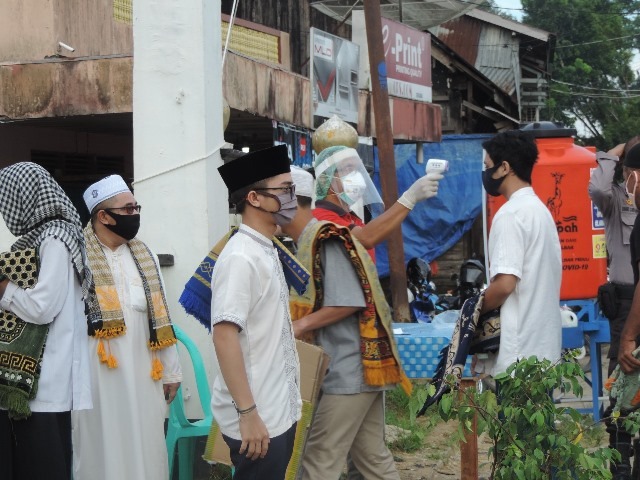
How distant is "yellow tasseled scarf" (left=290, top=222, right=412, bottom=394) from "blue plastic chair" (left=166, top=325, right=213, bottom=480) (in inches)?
42.5

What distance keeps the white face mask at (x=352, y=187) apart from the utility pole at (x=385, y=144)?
14.1 feet

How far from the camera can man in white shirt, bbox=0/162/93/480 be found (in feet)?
12.6

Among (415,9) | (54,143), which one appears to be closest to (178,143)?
(54,143)

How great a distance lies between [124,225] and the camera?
179 inches

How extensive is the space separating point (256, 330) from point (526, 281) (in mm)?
1502

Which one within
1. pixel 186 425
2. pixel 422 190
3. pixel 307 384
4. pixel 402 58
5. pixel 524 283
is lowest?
pixel 186 425

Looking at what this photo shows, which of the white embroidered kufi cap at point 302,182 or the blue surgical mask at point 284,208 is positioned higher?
the white embroidered kufi cap at point 302,182

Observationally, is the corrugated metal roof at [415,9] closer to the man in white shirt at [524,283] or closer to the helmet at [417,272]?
the helmet at [417,272]

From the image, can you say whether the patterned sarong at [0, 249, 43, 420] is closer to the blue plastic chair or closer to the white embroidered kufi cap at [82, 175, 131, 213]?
the white embroidered kufi cap at [82, 175, 131, 213]

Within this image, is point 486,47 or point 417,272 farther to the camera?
point 486,47

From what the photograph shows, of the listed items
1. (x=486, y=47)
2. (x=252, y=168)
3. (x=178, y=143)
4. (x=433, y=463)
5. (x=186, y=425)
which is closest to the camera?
(x=252, y=168)

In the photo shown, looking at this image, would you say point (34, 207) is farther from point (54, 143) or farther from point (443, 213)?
point (443, 213)

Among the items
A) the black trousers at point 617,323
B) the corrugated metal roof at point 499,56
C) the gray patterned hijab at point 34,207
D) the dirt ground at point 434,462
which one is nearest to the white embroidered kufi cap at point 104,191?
the gray patterned hijab at point 34,207

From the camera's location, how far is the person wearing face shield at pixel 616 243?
562 centimetres
